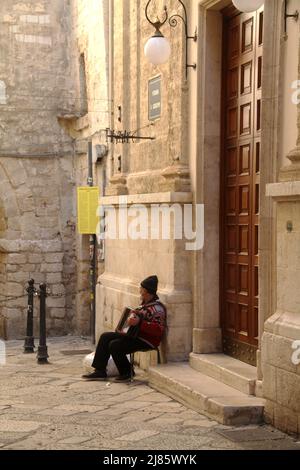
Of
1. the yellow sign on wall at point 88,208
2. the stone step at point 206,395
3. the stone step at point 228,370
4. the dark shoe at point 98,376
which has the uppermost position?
the yellow sign on wall at point 88,208

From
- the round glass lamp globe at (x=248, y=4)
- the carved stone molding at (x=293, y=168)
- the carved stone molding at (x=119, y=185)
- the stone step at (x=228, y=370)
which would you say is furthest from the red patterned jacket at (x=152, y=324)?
the round glass lamp globe at (x=248, y=4)

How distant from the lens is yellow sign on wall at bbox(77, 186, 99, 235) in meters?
12.6

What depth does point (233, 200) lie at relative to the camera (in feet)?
25.2

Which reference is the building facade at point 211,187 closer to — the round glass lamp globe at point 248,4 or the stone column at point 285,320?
the stone column at point 285,320

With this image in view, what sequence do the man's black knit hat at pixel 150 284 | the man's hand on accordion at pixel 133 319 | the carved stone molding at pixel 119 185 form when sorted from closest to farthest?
the man's hand on accordion at pixel 133 319 < the man's black knit hat at pixel 150 284 < the carved stone molding at pixel 119 185

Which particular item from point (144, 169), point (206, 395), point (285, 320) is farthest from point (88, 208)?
point (285, 320)

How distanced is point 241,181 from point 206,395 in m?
2.07

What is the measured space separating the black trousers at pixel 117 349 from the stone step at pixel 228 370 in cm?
56

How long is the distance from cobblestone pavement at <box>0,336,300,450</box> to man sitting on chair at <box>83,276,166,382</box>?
0.20 m

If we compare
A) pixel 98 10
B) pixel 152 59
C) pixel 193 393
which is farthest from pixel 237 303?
pixel 98 10

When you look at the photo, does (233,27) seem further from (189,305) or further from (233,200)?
(189,305)

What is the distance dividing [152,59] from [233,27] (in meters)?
0.86

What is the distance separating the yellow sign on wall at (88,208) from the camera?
41.2ft

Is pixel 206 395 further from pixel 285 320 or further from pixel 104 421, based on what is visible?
pixel 285 320
